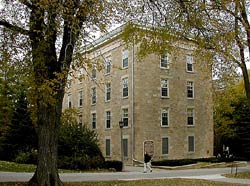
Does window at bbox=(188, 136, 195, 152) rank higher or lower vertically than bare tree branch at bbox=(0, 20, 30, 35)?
lower

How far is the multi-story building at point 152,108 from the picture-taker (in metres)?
37.4

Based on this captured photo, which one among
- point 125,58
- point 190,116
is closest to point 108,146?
point 190,116

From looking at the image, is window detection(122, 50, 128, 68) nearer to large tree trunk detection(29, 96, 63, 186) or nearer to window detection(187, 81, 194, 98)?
window detection(187, 81, 194, 98)

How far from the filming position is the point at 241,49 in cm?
2031

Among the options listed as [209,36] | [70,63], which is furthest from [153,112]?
[70,63]

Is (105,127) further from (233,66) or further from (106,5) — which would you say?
(106,5)

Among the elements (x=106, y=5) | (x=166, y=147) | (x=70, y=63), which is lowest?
(x=166, y=147)

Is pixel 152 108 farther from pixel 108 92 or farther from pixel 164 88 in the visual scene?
pixel 108 92

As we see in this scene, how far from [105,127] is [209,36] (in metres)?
26.7

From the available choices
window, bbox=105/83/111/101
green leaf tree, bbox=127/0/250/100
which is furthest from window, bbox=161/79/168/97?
green leaf tree, bbox=127/0/250/100

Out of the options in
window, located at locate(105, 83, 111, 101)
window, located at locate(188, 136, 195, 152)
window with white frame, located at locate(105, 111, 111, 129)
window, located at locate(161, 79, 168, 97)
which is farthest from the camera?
window, located at locate(105, 83, 111, 101)

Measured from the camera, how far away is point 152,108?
125 ft

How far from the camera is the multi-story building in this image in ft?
123

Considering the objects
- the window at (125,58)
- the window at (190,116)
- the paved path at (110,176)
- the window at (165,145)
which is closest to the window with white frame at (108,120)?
the window at (125,58)
